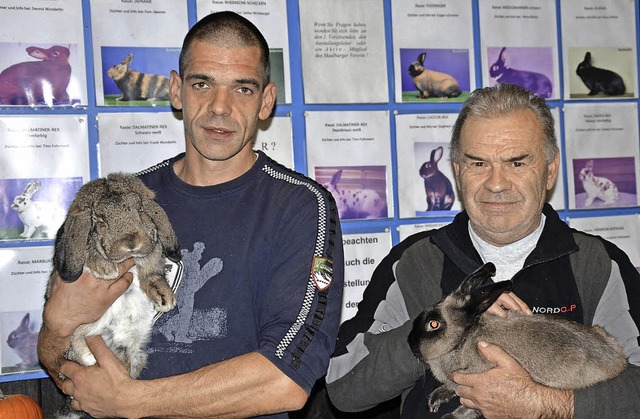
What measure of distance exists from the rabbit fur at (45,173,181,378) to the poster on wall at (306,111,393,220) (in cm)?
145

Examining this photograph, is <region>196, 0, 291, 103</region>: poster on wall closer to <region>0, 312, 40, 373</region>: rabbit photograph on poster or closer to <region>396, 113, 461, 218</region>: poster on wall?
<region>396, 113, 461, 218</region>: poster on wall

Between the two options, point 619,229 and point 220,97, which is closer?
point 220,97

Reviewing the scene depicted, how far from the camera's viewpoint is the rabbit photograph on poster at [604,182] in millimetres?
4609

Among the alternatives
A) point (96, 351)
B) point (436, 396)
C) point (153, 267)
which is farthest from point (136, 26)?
point (436, 396)

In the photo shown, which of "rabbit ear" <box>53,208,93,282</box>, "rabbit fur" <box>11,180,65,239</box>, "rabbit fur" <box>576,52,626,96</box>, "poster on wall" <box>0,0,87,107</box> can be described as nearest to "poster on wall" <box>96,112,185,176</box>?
"poster on wall" <box>0,0,87,107</box>

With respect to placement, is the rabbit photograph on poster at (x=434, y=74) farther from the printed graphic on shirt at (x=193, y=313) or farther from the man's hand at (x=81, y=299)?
the man's hand at (x=81, y=299)

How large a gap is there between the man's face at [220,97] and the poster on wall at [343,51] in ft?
4.09

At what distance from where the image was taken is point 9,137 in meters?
3.70

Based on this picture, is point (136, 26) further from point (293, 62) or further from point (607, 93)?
point (607, 93)

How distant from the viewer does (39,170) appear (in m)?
3.76

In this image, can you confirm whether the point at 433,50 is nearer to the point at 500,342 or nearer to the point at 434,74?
the point at 434,74

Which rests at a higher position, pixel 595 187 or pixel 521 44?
pixel 521 44

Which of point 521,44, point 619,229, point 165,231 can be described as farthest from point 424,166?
point 165,231

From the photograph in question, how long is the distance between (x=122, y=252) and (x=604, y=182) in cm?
324
